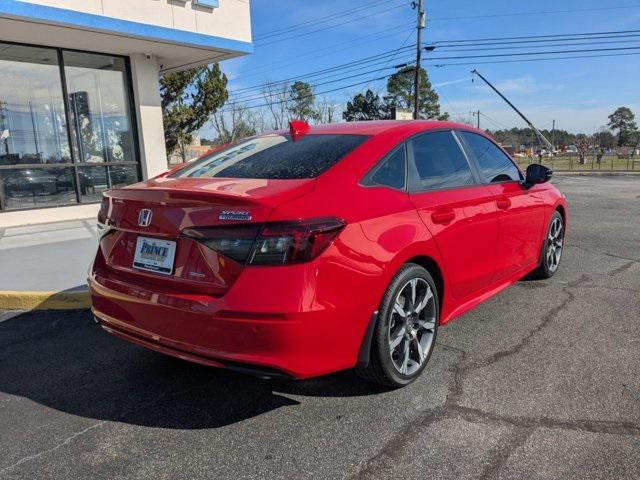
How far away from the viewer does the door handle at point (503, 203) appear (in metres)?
3.88

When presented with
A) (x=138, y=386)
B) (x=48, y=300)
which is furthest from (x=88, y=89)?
(x=138, y=386)

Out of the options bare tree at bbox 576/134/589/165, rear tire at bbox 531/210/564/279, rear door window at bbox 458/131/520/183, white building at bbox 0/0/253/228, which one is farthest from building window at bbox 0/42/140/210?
bare tree at bbox 576/134/589/165

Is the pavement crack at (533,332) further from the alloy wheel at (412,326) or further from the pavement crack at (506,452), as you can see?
the pavement crack at (506,452)

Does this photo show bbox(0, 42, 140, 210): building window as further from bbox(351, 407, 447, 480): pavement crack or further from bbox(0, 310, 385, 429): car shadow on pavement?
bbox(351, 407, 447, 480): pavement crack

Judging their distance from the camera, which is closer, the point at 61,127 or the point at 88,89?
the point at 61,127

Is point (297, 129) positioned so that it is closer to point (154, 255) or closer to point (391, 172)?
point (391, 172)

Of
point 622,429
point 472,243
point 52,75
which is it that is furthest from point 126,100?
point 622,429

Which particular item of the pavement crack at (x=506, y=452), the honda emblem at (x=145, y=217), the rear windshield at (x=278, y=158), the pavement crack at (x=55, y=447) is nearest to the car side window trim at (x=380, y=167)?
the rear windshield at (x=278, y=158)

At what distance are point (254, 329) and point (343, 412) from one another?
827 mm

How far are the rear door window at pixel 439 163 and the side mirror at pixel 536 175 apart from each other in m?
0.99

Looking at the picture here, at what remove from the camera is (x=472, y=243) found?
351cm

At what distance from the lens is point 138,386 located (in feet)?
10.4

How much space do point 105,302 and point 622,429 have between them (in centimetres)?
289

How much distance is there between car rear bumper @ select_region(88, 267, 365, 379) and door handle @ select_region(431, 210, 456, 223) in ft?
3.16
